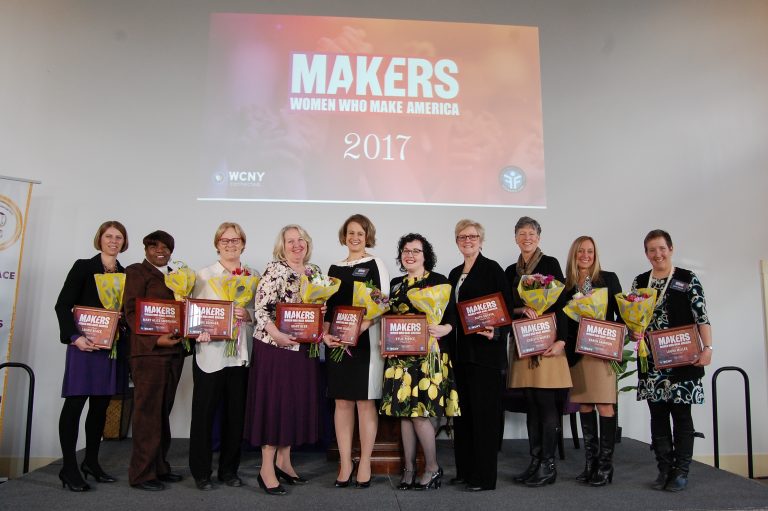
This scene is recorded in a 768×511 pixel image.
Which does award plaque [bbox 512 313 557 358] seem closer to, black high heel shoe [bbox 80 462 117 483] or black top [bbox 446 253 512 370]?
black top [bbox 446 253 512 370]

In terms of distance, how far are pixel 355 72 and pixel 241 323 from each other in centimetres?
285

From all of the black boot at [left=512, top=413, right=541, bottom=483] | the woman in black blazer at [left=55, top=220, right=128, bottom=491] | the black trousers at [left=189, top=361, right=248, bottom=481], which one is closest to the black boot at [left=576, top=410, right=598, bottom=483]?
the black boot at [left=512, top=413, right=541, bottom=483]

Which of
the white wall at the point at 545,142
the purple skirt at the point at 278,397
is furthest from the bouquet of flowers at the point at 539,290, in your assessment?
the white wall at the point at 545,142

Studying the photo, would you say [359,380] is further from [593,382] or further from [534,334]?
[593,382]

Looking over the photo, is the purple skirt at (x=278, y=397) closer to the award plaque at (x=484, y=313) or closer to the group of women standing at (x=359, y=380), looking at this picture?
the group of women standing at (x=359, y=380)

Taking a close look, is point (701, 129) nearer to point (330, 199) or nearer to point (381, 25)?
point (381, 25)

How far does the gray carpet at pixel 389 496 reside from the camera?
2689 millimetres

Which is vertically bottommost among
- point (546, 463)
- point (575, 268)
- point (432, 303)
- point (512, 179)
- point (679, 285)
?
point (546, 463)

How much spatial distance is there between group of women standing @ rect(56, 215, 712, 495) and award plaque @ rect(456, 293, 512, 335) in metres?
0.09

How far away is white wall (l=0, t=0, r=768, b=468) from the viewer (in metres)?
4.66

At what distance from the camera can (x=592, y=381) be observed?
10.1 ft

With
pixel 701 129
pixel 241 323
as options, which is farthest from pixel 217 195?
pixel 701 129

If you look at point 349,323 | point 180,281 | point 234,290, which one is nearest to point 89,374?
point 180,281

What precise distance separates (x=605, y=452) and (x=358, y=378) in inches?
61.2
